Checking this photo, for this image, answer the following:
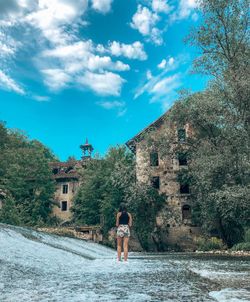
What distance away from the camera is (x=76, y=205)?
39656 mm

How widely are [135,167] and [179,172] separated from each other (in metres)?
4.38

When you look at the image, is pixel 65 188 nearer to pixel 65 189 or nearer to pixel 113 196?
pixel 65 189

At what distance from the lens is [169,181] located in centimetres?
3391

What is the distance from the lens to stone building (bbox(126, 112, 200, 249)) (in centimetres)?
2959

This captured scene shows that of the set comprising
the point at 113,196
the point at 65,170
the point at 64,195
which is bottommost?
the point at 113,196

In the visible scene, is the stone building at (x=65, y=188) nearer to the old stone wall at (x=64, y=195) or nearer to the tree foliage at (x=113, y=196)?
the old stone wall at (x=64, y=195)

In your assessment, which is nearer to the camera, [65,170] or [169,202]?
[169,202]

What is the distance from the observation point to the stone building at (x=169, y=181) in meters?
29.6

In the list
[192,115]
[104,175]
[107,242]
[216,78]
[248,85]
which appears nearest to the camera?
[248,85]

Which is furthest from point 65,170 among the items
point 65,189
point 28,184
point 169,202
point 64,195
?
point 169,202

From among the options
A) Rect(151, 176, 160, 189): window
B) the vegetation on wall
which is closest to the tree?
Rect(151, 176, 160, 189): window

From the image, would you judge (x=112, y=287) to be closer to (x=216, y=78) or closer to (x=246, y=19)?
(x=216, y=78)

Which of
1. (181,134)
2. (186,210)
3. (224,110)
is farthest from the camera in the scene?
(186,210)

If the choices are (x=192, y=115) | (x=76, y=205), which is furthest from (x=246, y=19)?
(x=76, y=205)
